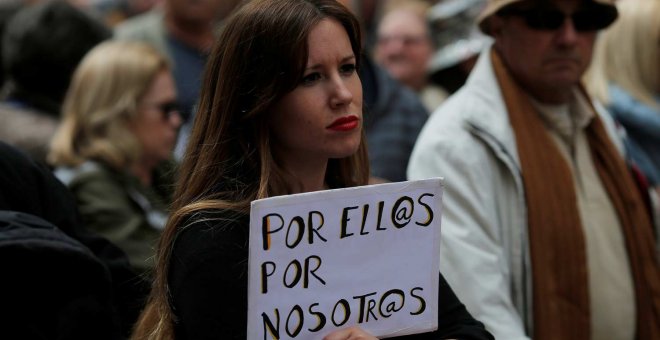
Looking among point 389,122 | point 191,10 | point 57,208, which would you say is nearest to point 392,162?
point 389,122

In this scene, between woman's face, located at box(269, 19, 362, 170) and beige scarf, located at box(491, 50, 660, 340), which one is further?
beige scarf, located at box(491, 50, 660, 340)

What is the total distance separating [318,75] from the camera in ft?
9.33

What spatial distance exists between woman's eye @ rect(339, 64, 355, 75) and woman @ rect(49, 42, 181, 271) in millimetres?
1954

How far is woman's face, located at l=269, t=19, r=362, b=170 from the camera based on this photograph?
282 cm

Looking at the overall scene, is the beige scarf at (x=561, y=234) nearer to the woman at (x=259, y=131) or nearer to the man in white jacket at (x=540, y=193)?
the man in white jacket at (x=540, y=193)

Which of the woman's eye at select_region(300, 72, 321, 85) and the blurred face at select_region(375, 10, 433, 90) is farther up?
the woman's eye at select_region(300, 72, 321, 85)

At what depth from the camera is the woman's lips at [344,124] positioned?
2.84 m

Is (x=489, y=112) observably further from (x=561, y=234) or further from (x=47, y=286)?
(x=47, y=286)

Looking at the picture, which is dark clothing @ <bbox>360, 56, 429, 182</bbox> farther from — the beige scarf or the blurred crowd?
the beige scarf

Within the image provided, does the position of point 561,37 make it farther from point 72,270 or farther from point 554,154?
point 72,270

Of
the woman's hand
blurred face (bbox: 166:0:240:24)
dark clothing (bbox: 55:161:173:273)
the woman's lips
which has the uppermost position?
the woman's lips

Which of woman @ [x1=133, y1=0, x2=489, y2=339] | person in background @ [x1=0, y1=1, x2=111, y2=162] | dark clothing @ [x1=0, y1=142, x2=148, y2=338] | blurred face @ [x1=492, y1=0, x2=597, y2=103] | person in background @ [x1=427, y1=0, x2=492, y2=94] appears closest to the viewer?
woman @ [x1=133, y1=0, x2=489, y2=339]

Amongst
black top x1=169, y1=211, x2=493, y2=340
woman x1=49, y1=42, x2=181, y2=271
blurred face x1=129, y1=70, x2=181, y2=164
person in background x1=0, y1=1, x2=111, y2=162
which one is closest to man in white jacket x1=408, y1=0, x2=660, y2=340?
black top x1=169, y1=211, x2=493, y2=340

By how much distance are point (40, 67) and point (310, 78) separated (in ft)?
9.50
